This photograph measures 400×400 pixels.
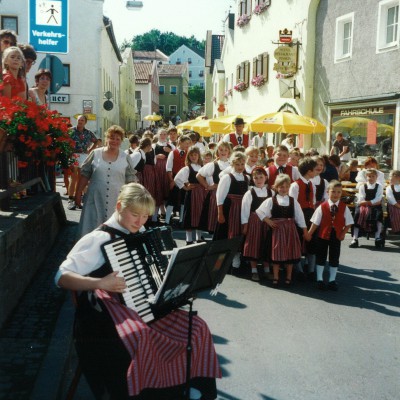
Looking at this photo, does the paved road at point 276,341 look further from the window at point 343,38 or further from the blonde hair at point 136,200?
the window at point 343,38

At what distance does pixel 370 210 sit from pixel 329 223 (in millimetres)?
3456

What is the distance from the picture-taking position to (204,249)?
3.70m

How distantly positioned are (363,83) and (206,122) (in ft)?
17.6

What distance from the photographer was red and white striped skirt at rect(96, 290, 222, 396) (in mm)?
3471

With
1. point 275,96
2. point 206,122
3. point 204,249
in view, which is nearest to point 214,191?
point 204,249

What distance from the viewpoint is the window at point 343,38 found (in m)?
18.4

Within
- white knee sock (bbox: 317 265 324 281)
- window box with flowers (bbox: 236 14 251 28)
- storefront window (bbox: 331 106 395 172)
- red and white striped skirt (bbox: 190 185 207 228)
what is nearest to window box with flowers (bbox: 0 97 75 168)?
red and white striped skirt (bbox: 190 185 207 228)

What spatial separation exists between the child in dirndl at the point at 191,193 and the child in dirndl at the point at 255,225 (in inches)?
78.0

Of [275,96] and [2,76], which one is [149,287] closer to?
[2,76]

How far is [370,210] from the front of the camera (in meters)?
11.0

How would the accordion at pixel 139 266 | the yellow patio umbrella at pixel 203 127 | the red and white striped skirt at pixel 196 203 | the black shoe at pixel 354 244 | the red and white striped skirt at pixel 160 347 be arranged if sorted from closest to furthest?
the red and white striped skirt at pixel 160 347 → the accordion at pixel 139 266 → the red and white striped skirt at pixel 196 203 → the black shoe at pixel 354 244 → the yellow patio umbrella at pixel 203 127

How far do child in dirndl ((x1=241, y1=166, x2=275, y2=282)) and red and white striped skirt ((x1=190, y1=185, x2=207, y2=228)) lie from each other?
1952 millimetres

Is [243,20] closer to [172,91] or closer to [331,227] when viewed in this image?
[331,227]

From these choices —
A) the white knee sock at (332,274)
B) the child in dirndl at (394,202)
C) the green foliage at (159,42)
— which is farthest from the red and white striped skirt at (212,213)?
the green foliage at (159,42)
